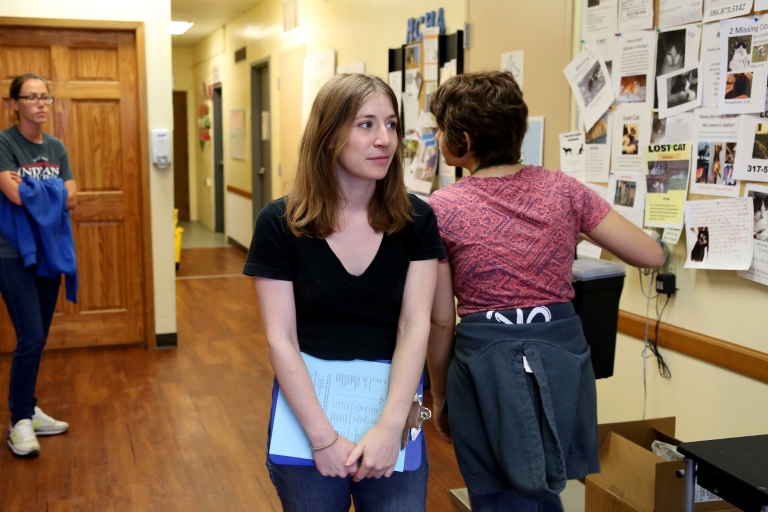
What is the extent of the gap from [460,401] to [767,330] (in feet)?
3.69

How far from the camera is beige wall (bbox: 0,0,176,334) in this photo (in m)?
4.62

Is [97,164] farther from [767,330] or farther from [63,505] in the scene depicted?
[767,330]

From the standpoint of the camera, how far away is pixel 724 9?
230 cm

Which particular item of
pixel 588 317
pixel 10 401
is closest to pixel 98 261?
pixel 10 401

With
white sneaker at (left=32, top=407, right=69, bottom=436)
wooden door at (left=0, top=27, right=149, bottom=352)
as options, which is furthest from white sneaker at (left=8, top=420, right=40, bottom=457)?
wooden door at (left=0, top=27, right=149, bottom=352)

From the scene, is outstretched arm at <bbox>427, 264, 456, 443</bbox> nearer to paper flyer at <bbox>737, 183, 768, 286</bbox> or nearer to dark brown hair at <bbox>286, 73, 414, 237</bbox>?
dark brown hair at <bbox>286, 73, 414, 237</bbox>

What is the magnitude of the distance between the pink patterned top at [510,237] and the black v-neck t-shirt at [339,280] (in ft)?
0.50

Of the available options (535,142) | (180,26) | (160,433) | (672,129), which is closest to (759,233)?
(672,129)

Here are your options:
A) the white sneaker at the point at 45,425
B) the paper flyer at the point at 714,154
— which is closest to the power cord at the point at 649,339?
the paper flyer at the point at 714,154

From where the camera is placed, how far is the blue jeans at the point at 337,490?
1447 millimetres

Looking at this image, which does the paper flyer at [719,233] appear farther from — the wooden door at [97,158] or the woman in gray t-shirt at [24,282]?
the wooden door at [97,158]

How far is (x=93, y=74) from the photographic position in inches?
190

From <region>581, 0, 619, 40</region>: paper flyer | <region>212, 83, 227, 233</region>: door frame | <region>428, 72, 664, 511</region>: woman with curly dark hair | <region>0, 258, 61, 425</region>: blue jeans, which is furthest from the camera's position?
<region>212, 83, 227, 233</region>: door frame

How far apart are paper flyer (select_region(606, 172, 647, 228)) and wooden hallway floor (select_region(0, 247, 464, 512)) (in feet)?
4.00
